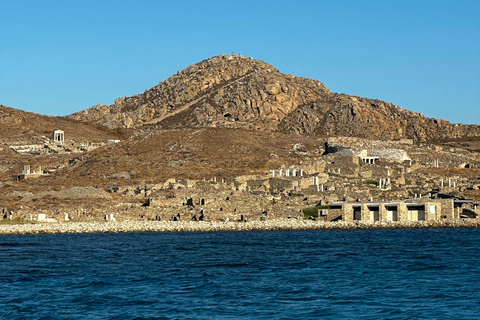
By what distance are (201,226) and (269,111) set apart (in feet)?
361

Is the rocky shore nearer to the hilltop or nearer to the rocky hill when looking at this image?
the hilltop

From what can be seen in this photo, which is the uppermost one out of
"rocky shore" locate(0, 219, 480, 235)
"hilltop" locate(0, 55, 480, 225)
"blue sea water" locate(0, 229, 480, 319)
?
"hilltop" locate(0, 55, 480, 225)

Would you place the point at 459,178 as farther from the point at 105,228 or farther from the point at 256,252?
the point at 256,252

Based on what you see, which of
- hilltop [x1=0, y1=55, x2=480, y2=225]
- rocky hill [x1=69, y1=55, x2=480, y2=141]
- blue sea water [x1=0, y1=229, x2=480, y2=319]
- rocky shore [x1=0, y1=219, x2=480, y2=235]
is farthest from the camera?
rocky hill [x1=69, y1=55, x2=480, y2=141]

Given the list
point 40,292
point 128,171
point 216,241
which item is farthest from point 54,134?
point 40,292

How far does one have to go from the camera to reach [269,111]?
172 m

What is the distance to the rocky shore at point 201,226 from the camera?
62.6 m

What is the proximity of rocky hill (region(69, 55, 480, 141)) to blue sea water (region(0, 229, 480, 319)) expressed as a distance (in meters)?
111

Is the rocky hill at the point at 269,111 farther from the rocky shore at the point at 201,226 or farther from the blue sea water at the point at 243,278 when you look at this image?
the blue sea water at the point at 243,278

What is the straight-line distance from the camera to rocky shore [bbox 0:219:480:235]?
205ft

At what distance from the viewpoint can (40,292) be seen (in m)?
28.6

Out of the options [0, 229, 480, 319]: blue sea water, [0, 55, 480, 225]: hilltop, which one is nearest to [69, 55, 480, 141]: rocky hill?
[0, 55, 480, 225]: hilltop

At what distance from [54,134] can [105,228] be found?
86.5 meters

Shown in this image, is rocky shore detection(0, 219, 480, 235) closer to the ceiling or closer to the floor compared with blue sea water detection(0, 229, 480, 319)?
closer to the ceiling
